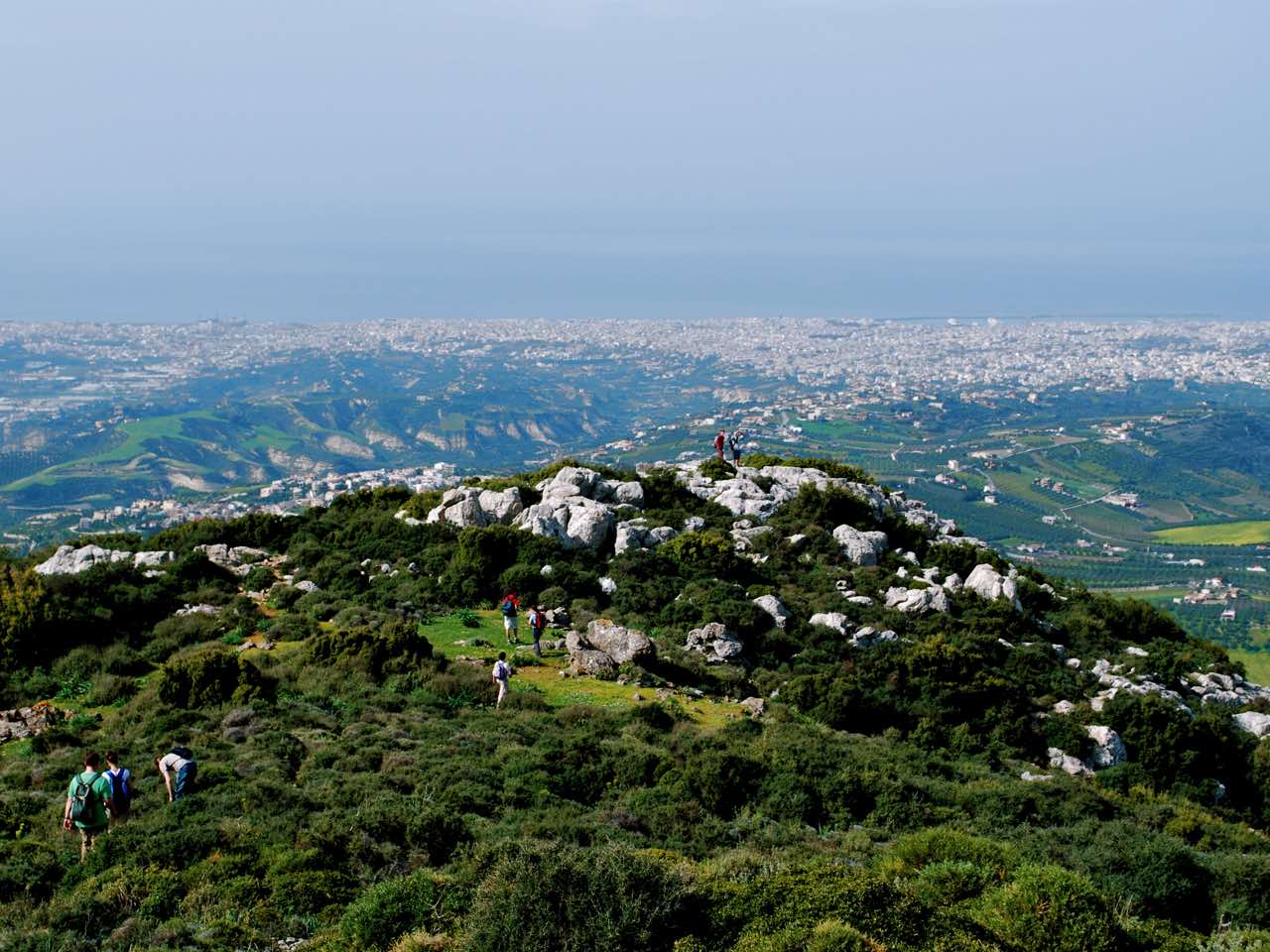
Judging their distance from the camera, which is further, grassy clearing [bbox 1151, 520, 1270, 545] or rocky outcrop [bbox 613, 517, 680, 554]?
grassy clearing [bbox 1151, 520, 1270, 545]

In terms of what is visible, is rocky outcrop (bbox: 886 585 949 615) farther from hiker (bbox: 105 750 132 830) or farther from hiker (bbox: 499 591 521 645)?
hiker (bbox: 105 750 132 830)

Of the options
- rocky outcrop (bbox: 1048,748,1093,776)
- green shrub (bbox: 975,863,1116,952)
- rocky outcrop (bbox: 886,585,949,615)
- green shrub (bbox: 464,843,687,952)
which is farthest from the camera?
rocky outcrop (bbox: 886,585,949,615)

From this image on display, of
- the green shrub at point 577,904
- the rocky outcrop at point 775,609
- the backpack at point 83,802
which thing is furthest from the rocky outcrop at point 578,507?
the green shrub at point 577,904

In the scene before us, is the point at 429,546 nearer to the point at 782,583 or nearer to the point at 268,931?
the point at 782,583

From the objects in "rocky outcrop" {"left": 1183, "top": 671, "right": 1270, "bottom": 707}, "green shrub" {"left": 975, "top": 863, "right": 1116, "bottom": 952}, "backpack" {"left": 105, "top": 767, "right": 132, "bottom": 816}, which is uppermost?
"green shrub" {"left": 975, "top": 863, "right": 1116, "bottom": 952}

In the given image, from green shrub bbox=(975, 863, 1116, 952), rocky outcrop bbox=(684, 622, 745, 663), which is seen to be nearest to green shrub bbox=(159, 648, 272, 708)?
rocky outcrop bbox=(684, 622, 745, 663)

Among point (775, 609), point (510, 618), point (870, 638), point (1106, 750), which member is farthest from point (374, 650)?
point (1106, 750)
